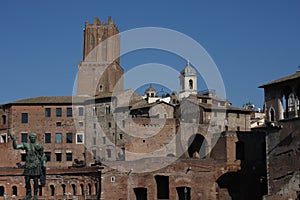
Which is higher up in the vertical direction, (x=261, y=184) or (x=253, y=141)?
(x=253, y=141)

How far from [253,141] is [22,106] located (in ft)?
96.0

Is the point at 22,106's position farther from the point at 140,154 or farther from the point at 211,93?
the point at 211,93

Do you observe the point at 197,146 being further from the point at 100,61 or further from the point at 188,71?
the point at 188,71

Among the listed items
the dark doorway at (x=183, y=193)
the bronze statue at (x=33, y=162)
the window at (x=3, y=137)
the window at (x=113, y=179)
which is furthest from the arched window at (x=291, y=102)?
the window at (x=3, y=137)

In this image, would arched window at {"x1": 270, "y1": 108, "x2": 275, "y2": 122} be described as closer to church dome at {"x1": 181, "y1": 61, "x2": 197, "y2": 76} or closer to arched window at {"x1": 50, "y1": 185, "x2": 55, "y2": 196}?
arched window at {"x1": 50, "y1": 185, "x2": 55, "y2": 196}

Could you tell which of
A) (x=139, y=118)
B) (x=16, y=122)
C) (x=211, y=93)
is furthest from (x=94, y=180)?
(x=211, y=93)

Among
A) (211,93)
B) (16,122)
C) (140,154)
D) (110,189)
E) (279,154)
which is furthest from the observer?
(211,93)

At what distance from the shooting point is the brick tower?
278 feet

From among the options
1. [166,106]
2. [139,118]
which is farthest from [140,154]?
[166,106]

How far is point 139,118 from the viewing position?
71938 millimetres

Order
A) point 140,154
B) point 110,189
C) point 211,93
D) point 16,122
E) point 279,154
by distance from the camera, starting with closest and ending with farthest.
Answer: point 279,154, point 110,189, point 140,154, point 16,122, point 211,93

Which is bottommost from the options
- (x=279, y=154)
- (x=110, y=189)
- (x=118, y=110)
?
(x=110, y=189)

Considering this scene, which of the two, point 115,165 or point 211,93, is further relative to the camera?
point 211,93

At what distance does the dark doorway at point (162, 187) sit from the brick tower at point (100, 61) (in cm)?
2211
